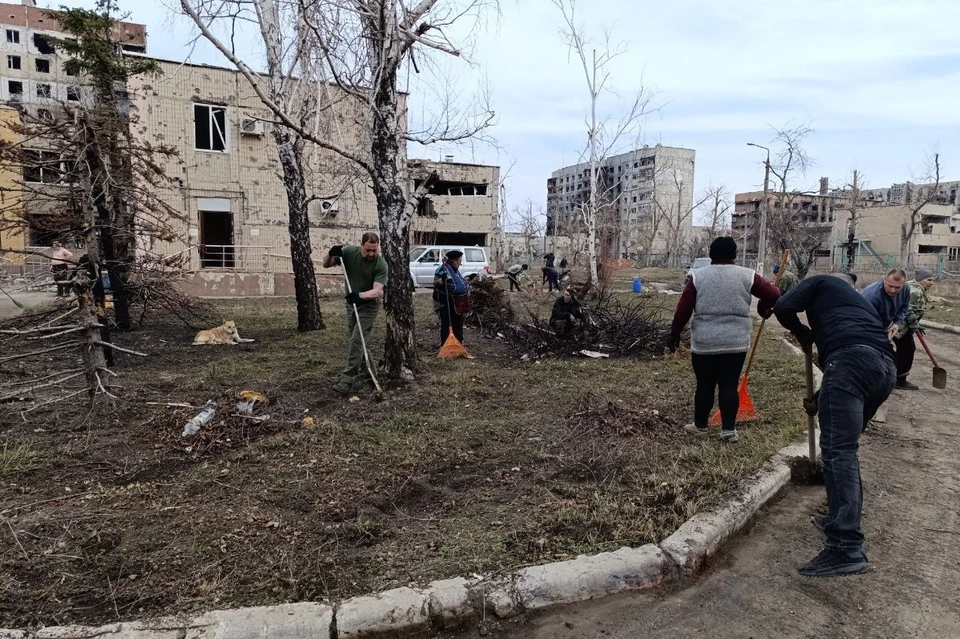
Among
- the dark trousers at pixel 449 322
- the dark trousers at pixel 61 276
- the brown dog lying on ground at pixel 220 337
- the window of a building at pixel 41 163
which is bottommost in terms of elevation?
the brown dog lying on ground at pixel 220 337

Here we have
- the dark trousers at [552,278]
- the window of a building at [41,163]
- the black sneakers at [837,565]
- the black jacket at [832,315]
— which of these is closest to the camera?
the black sneakers at [837,565]

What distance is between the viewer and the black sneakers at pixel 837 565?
9.37 ft

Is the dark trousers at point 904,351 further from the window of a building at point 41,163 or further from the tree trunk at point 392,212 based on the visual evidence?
the window of a building at point 41,163

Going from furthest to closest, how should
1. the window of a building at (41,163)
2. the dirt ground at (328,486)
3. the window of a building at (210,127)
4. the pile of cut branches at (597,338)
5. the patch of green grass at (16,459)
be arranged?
the window of a building at (210,127), the pile of cut branches at (597,338), the window of a building at (41,163), the patch of green grass at (16,459), the dirt ground at (328,486)

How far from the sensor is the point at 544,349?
27.6 feet

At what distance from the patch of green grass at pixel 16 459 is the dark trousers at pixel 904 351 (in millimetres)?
8678

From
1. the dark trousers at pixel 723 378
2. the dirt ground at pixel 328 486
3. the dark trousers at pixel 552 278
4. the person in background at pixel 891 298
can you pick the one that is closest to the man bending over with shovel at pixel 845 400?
the dirt ground at pixel 328 486

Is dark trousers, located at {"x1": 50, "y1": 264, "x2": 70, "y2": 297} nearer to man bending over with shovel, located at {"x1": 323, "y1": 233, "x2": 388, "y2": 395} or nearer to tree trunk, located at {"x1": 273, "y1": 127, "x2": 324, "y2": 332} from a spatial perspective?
man bending over with shovel, located at {"x1": 323, "y1": 233, "x2": 388, "y2": 395}

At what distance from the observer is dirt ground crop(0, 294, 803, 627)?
2678 mm

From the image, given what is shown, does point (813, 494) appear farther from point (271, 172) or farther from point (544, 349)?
point (271, 172)

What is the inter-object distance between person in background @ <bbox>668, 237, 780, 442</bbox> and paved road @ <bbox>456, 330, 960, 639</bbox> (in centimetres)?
97

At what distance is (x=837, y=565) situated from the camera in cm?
288

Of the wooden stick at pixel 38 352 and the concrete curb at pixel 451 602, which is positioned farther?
the wooden stick at pixel 38 352

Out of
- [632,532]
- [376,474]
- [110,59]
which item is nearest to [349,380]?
[376,474]
